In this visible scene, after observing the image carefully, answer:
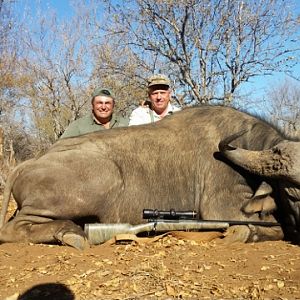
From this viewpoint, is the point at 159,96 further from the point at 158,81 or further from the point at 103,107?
the point at 103,107

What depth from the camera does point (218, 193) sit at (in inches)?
212

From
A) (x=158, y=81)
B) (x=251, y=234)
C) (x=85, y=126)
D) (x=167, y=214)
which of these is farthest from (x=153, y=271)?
(x=85, y=126)

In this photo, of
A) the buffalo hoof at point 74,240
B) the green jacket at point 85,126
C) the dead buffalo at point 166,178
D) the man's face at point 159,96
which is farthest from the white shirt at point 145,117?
the buffalo hoof at point 74,240

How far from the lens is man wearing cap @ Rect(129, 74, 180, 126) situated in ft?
24.8

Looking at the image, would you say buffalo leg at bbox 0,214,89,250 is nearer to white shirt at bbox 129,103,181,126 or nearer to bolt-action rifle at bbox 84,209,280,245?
bolt-action rifle at bbox 84,209,280,245

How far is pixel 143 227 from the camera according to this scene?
5.04m

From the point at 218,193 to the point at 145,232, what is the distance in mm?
925

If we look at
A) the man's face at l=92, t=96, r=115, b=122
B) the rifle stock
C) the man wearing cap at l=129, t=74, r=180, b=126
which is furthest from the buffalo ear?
the man's face at l=92, t=96, r=115, b=122

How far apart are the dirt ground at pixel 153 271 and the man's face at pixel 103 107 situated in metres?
3.26

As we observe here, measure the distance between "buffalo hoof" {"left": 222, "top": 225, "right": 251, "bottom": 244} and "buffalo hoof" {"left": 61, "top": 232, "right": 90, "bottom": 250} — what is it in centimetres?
143

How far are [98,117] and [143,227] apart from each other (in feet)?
10.2

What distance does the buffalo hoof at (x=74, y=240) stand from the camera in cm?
458

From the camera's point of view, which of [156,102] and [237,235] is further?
[156,102]

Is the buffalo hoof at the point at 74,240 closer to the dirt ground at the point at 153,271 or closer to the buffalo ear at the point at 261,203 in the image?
the dirt ground at the point at 153,271
